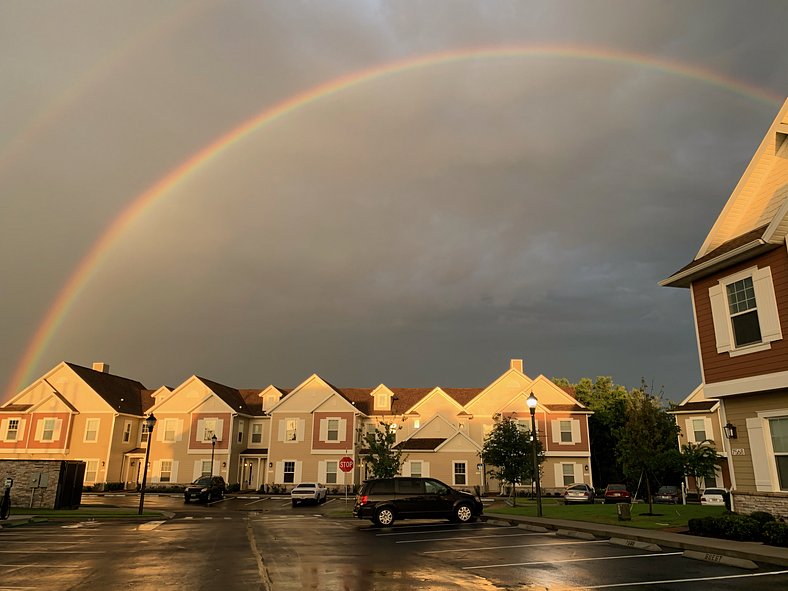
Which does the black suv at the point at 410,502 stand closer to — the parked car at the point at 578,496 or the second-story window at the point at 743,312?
the second-story window at the point at 743,312

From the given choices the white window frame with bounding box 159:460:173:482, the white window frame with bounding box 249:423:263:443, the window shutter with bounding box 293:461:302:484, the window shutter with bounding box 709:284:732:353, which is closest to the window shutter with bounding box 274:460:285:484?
the window shutter with bounding box 293:461:302:484

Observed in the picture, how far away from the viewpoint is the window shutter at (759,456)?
1653 centimetres

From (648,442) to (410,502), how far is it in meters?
11.0

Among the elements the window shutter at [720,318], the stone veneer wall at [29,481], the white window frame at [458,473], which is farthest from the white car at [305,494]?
the window shutter at [720,318]

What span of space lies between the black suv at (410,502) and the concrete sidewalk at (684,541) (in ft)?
10.9

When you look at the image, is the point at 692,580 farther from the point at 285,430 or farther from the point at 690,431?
the point at 285,430

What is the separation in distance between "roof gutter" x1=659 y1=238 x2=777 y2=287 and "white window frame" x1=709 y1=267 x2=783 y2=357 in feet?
1.51

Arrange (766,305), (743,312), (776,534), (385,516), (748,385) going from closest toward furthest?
(776,534), (766,305), (748,385), (743,312), (385,516)

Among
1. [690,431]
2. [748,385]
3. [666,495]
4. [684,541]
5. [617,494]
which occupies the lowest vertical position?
[666,495]

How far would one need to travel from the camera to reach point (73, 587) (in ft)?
34.9

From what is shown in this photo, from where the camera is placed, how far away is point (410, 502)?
23672mm

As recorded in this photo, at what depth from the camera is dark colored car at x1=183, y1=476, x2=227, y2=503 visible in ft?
138

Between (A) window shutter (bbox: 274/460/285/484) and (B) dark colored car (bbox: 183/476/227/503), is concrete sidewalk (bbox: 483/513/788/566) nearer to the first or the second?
(B) dark colored car (bbox: 183/476/227/503)

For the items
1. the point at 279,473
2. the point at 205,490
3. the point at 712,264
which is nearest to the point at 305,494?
the point at 205,490
